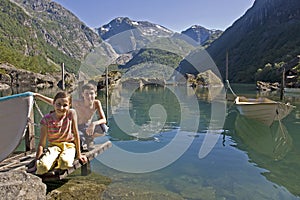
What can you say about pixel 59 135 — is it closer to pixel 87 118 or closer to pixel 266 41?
pixel 87 118

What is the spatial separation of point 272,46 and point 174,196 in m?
161

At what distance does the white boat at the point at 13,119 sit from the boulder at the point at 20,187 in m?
2.49

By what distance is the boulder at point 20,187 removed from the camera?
456 centimetres

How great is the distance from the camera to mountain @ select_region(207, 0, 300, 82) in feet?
438

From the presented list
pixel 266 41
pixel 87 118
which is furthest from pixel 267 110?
pixel 266 41

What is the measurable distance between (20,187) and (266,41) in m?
175

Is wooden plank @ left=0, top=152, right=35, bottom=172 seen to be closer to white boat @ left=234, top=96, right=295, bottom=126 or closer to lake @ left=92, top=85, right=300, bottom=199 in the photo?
lake @ left=92, top=85, right=300, bottom=199

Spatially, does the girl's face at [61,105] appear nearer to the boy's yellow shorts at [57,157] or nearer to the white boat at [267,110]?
the boy's yellow shorts at [57,157]

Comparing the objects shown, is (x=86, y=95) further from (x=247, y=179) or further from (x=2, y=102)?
(x=247, y=179)

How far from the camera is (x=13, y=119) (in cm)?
710

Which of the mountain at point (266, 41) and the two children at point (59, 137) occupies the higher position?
the mountain at point (266, 41)

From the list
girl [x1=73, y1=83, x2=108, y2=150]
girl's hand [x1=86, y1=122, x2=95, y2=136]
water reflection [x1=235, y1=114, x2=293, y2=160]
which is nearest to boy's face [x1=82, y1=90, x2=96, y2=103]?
girl [x1=73, y1=83, x2=108, y2=150]

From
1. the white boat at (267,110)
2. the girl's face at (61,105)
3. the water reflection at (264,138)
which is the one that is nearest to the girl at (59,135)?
the girl's face at (61,105)

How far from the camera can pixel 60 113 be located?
20.4ft
